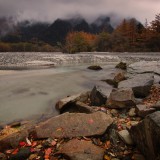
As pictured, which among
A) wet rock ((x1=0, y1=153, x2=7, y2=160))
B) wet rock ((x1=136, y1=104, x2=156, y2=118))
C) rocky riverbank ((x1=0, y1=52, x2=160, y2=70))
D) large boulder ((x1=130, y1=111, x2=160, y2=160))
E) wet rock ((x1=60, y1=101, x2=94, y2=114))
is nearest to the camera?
large boulder ((x1=130, y1=111, x2=160, y2=160))

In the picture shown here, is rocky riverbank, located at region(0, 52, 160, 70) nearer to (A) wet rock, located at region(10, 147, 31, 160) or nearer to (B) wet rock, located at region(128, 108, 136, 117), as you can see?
(B) wet rock, located at region(128, 108, 136, 117)

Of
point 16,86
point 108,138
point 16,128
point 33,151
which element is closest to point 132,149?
point 108,138

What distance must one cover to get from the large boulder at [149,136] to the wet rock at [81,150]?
2.41 ft

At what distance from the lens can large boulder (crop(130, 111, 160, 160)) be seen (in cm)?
332

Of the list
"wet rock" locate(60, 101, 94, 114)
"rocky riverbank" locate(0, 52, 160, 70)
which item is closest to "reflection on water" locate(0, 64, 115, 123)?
"wet rock" locate(60, 101, 94, 114)

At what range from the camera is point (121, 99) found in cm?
657

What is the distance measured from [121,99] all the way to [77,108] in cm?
149

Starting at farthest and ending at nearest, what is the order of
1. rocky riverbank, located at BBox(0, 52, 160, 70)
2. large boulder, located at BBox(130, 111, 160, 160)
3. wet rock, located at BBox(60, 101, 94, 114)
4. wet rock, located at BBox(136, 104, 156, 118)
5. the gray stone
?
1. rocky riverbank, located at BBox(0, 52, 160, 70)
2. wet rock, located at BBox(60, 101, 94, 114)
3. the gray stone
4. wet rock, located at BBox(136, 104, 156, 118)
5. large boulder, located at BBox(130, 111, 160, 160)

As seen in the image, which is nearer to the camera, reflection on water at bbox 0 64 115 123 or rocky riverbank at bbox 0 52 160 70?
reflection on water at bbox 0 64 115 123

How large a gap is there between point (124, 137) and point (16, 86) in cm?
828

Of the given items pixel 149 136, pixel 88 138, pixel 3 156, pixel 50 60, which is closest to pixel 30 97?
pixel 3 156

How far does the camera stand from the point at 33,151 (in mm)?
4223

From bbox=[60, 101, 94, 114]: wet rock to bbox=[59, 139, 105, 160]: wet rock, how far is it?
2251mm

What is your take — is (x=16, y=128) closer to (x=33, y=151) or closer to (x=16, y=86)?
(x=33, y=151)
